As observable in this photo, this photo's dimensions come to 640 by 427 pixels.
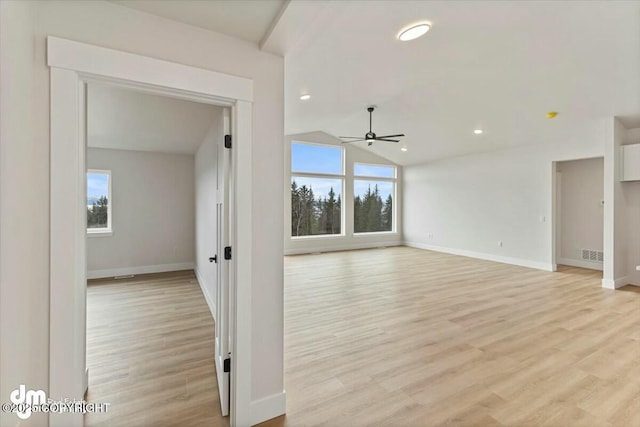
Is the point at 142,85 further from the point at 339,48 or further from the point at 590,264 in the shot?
the point at 590,264

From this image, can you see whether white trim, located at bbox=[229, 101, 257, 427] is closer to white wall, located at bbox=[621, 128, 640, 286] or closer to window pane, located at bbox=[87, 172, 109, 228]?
window pane, located at bbox=[87, 172, 109, 228]

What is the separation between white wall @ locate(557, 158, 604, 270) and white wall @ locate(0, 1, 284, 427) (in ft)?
24.3

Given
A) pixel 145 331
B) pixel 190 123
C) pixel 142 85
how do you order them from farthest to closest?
pixel 190 123, pixel 145 331, pixel 142 85

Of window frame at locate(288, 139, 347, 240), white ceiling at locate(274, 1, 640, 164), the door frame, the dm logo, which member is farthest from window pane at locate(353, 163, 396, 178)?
the dm logo

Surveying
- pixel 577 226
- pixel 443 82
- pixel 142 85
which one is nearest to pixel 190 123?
pixel 142 85

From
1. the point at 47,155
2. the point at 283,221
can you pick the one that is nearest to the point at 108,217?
the point at 47,155

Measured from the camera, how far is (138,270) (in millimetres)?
5691

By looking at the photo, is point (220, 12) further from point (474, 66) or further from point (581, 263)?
point (581, 263)

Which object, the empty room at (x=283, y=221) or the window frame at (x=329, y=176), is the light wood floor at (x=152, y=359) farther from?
the window frame at (x=329, y=176)

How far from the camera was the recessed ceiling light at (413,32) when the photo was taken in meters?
2.63

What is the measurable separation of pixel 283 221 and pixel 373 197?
7.83 meters

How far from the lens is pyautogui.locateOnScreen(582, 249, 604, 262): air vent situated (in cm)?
604

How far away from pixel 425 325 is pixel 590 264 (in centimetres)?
547

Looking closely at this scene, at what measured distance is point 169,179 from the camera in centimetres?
595
